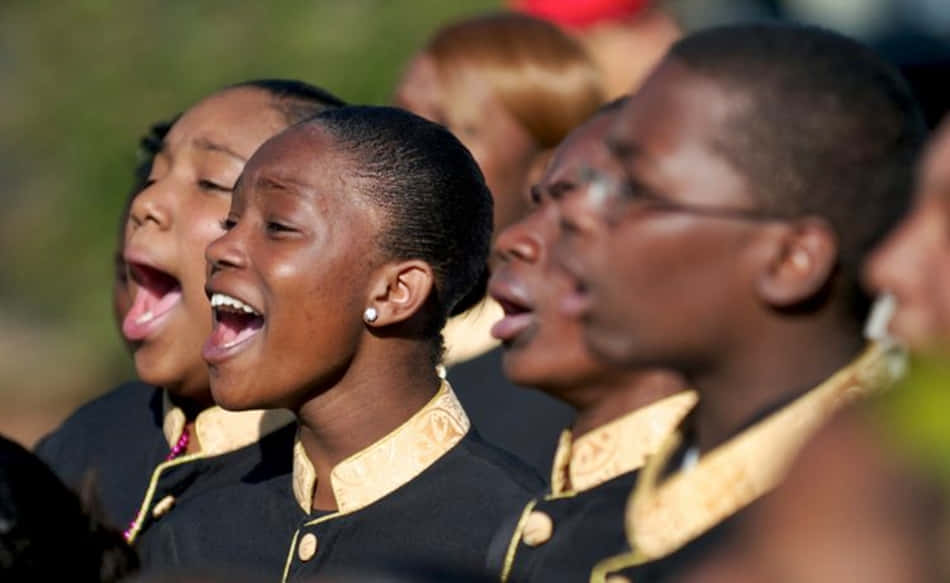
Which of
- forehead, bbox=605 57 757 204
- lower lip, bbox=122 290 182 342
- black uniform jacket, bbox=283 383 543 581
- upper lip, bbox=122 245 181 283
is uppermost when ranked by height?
forehead, bbox=605 57 757 204

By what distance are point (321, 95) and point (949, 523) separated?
328 centimetres

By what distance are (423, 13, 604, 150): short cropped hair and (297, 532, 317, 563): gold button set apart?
2057 mm

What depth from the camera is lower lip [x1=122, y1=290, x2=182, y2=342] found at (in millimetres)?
4703

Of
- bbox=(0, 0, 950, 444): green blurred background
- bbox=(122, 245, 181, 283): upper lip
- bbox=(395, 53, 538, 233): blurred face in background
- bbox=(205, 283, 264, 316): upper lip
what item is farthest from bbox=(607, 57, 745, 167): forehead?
bbox=(0, 0, 950, 444): green blurred background

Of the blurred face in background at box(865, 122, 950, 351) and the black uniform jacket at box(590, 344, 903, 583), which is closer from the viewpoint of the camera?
the blurred face in background at box(865, 122, 950, 351)

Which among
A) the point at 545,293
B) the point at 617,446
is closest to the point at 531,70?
the point at 545,293

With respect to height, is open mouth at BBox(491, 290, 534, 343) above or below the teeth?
above

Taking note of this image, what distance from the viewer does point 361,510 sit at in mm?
3914

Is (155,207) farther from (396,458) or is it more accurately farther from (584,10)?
(584,10)

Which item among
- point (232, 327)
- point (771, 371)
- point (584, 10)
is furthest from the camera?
point (584, 10)

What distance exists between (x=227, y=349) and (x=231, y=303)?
0.31 ft

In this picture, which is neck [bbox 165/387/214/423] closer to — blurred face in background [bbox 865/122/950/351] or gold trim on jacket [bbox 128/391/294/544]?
gold trim on jacket [bbox 128/391/294/544]

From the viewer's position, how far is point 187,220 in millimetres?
4602

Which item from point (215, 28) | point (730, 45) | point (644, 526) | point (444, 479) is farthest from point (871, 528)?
point (215, 28)
